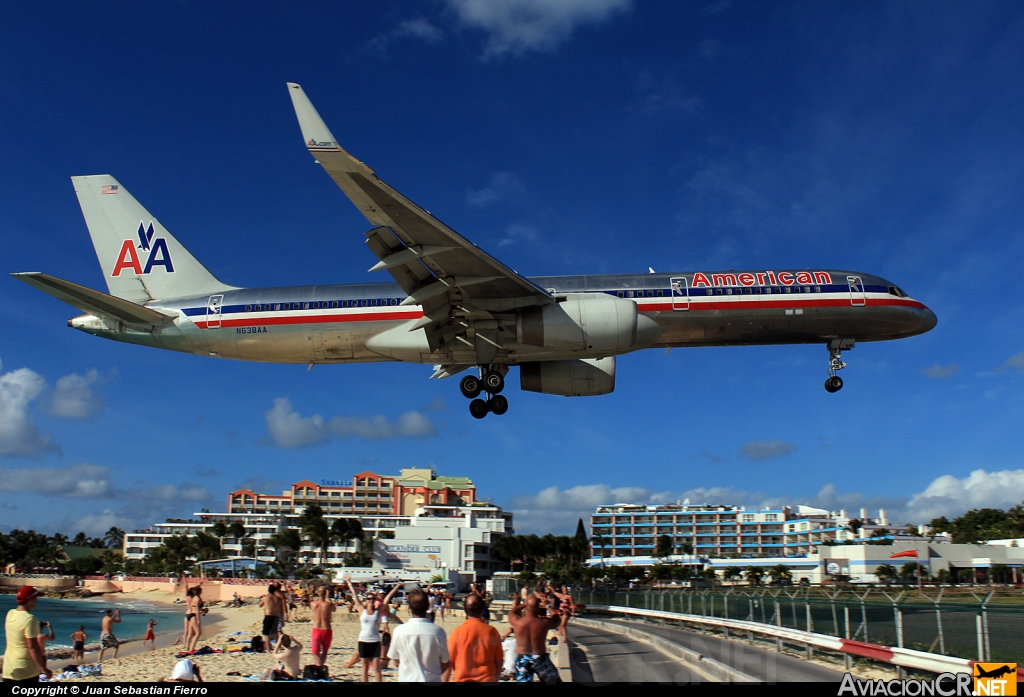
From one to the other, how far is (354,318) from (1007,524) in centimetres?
9670

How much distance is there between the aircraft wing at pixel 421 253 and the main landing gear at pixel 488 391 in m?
2.22

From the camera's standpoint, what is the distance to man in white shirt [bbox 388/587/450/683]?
281 inches

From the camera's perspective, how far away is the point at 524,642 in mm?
9797

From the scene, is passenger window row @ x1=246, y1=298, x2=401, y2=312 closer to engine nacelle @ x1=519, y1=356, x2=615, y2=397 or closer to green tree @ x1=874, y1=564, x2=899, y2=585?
engine nacelle @ x1=519, y1=356, x2=615, y2=397

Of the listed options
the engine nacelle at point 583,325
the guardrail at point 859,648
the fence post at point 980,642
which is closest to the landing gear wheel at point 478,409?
the engine nacelle at point 583,325

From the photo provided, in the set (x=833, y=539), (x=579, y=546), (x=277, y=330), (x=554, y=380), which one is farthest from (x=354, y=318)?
(x=833, y=539)

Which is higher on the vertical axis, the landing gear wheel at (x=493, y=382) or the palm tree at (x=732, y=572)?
the landing gear wheel at (x=493, y=382)

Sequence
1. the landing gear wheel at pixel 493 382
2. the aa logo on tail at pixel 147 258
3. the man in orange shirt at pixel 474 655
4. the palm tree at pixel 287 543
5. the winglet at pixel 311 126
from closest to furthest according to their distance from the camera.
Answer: the man in orange shirt at pixel 474 655 < the winglet at pixel 311 126 < the landing gear wheel at pixel 493 382 < the aa logo on tail at pixel 147 258 < the palm tree at pixel 287 543

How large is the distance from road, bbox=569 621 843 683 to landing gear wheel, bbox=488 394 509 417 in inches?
305

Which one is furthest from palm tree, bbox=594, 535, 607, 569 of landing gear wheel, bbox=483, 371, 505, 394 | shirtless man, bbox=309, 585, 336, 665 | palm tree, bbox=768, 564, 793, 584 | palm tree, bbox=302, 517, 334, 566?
shirtless man, bbox=309, 585, 336, 665

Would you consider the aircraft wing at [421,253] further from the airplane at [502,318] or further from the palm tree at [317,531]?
the palm tree at [317,531]

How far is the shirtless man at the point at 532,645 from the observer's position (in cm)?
948

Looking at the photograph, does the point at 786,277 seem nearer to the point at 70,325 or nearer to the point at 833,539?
the point at 70,325

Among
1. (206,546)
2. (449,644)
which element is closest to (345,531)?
(206,546)
